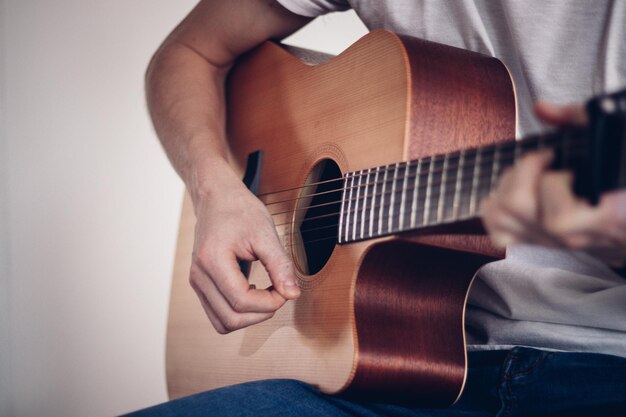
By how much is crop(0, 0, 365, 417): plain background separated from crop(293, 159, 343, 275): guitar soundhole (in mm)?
1173

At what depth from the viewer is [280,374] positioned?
3.09ft

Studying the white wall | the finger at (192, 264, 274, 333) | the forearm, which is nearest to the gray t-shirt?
the finger at (192, 264, 274, 333)

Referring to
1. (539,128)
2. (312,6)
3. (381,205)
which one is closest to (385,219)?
(381,205)

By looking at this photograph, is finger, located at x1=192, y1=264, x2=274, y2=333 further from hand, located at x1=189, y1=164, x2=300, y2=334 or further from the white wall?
the white wall

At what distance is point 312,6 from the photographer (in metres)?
1.19

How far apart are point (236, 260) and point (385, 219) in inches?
11.5

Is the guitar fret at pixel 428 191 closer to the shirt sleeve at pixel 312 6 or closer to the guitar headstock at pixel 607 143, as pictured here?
the guitar headstock at pixel 607 143

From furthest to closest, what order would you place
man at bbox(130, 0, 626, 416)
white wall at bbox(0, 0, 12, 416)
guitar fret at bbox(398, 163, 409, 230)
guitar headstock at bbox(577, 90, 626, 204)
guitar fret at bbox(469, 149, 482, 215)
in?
white wall at bbox(0, 0, 12, 416)
man at bbox(130, 0, 626, 416)
guitar fret at bbox(398, 163, 409, 230)
guitar fret at bbox(469, 149, 482, 215)
guitar headstock at bbox(577, 90, 626, 204)

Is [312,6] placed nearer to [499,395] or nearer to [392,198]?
[392,198]

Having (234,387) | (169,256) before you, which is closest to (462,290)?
(234,387)

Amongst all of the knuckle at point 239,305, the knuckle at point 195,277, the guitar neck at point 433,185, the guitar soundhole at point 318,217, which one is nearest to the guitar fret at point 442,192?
the guitar neck at point 433,185

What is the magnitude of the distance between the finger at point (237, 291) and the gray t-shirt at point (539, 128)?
33 centimetres

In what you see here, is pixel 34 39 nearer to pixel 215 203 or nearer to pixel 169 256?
pixel 169 256

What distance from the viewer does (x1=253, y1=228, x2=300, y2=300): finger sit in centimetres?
84
